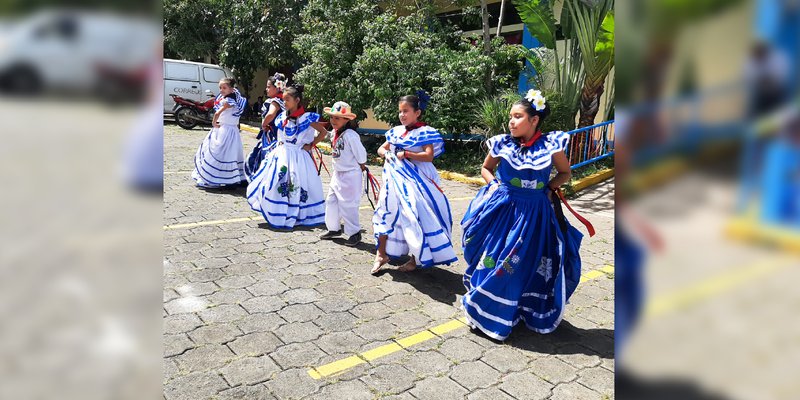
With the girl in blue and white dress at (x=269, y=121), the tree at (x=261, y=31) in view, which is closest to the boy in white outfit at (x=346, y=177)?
the girl in blue and white dress at (x=269, y=121)

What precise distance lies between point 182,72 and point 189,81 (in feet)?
1.13

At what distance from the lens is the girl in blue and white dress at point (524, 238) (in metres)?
3.62

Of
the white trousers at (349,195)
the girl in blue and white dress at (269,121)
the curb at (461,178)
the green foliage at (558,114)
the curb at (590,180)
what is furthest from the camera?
the curb at (461,178)

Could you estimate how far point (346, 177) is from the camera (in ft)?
19.0

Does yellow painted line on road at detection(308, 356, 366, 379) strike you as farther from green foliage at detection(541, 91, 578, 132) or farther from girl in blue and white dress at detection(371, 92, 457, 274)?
green foliage at detection(541, 91, 578, 132)

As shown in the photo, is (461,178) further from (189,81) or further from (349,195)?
(189,81)

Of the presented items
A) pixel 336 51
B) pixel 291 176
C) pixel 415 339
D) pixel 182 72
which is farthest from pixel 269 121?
pixel 182 72

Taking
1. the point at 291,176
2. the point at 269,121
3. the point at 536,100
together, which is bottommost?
the point at 291,176

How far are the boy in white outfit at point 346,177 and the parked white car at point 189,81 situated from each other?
501 inches

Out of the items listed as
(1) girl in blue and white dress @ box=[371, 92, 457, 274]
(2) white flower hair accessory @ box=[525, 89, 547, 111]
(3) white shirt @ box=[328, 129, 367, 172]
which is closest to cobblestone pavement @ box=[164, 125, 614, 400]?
(1) girl in blue and white dress @ box=[371, 92, 457, 274]

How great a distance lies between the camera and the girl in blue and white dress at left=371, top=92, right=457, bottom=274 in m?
4.53

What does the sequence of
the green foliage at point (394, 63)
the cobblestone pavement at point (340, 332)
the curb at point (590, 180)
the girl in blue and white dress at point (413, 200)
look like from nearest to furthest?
1. the cobblestone pavement at point (340, 332)
2. the girl in blue and white dress at point (413, 200)
3. the curb at point (590, 180)
4. the green foliage at point (394, 63)
